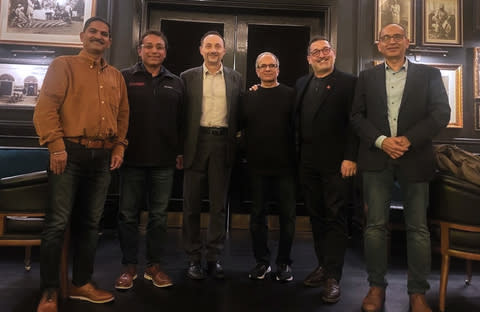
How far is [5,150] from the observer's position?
3523mm

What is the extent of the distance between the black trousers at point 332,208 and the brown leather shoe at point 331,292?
0.12 ft

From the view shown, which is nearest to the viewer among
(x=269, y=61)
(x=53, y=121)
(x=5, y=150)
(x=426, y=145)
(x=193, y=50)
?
(x=53, y=121)

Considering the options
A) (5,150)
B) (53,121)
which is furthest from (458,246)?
(5,150)

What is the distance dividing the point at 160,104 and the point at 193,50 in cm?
220

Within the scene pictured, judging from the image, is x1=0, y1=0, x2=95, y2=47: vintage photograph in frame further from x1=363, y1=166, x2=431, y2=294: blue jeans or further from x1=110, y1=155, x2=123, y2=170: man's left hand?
x1=363, y1=166, x2=431, y2=294: blue jeans

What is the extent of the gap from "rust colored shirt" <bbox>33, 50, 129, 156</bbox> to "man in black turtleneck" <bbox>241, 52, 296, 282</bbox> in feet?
3.06

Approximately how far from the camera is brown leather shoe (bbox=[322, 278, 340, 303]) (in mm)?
2053

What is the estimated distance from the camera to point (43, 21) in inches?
151

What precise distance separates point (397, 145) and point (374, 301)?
0.91 m

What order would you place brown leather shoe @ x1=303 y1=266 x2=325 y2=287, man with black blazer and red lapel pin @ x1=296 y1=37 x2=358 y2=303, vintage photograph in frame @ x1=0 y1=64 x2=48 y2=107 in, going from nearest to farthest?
man with black blazer and red lapel pin @ x1=296 y1=37 x2=358 y2=303 → brown leather shoe @ x1=303 y1=266 x2=325 y2=287 → vintage photograph in frame @ x1=0 y1=64 x2=48 y2=107

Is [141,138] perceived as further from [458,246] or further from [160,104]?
[458,246]

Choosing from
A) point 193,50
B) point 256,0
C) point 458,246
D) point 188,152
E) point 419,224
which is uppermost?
point 256,0

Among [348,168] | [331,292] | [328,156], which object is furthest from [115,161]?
[331,292]

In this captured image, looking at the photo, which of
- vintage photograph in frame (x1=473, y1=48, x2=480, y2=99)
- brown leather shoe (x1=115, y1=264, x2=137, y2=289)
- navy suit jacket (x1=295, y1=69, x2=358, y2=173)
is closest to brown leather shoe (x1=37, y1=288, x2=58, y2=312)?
brown leather shoe (x1=115, y1=264, x2=137, y2=289)
